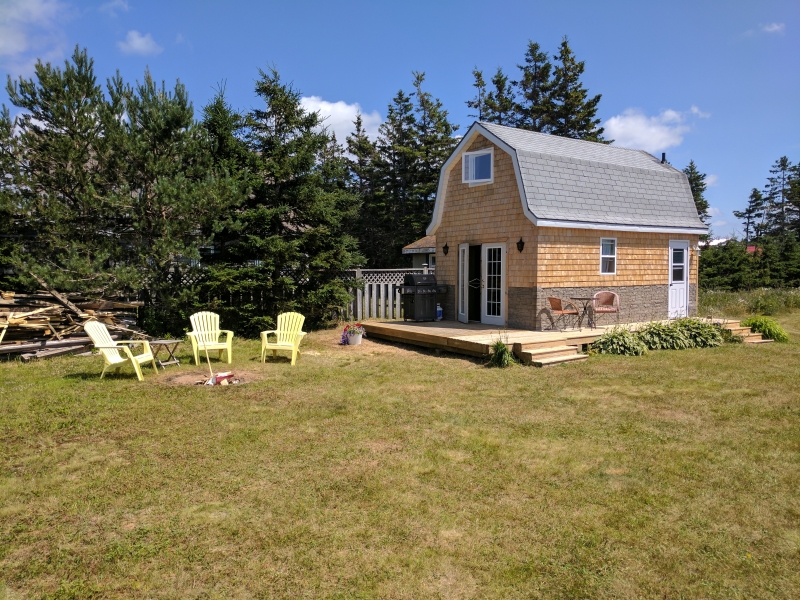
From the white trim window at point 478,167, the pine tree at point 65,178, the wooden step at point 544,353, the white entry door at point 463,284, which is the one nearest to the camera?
the wooden step at point 544,353

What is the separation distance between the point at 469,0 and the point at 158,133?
25.1 feet

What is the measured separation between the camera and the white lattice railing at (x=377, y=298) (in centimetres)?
1491

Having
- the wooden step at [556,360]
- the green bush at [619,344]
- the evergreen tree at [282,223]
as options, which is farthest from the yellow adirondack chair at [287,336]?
the green bush at [619,344]

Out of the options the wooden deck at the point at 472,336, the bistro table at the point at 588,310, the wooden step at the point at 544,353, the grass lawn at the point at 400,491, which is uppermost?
the bistro table at the point at 588,310

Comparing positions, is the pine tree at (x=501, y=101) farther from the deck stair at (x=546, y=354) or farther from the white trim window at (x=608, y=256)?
the deck stair at (x=546, y=354)

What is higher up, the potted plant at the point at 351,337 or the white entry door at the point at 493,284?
the white entry door at the point at 493,284

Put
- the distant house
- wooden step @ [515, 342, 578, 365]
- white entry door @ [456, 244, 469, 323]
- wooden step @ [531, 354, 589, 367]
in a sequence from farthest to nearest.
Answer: the distant house
white entry door @ [456, 244, 469, 323]
wooden step @ [515, 342, 578, 365]
wooden step @ [531, 354, 589, 367]

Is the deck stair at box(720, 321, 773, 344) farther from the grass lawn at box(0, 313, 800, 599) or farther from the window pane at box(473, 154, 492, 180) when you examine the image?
the window pane at box(473, 154, 492, 180)

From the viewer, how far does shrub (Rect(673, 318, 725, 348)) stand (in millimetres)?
11375

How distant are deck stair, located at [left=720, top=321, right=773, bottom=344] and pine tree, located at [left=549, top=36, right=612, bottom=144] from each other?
21.9 metres

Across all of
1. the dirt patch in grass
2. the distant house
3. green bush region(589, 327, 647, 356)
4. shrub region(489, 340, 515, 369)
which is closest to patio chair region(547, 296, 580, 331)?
green bush region(589, 327, 647, 356)

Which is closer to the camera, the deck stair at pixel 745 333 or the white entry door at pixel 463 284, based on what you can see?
the deck stair at pixel 745 333

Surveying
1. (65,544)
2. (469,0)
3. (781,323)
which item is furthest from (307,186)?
(781,323)

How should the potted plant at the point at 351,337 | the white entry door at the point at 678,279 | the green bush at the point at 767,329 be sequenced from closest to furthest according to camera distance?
the potted plant at the point at 351,337, the green bush at the point at 767,329, the white entry door at the point at 678,279
